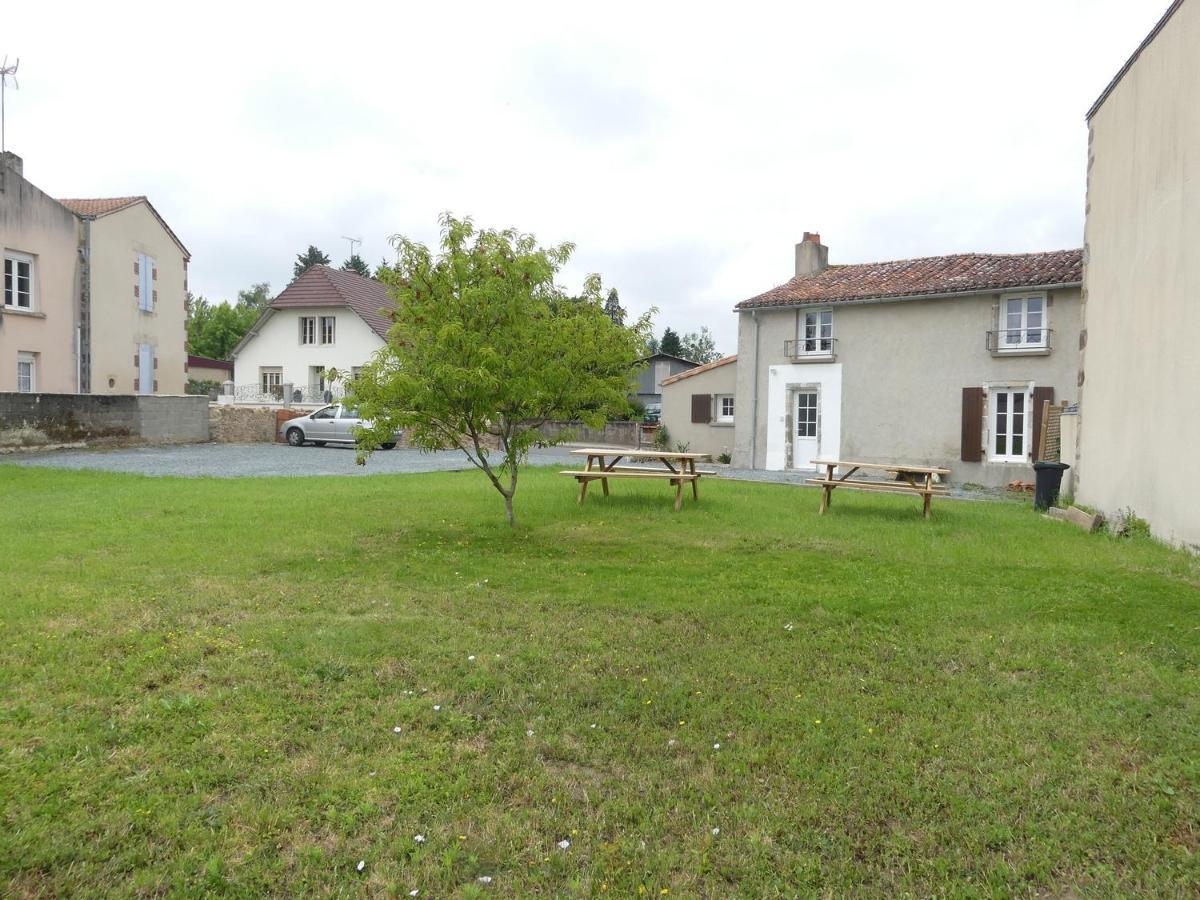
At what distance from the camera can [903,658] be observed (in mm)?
4887

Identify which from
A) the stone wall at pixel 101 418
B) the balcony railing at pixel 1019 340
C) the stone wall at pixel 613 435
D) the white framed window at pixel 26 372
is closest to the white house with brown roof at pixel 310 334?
the stone wall at pixel 613 435

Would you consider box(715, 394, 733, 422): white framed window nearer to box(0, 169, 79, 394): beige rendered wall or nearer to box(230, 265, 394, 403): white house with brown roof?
box(230, 265, 394, 403): white house with brown roof

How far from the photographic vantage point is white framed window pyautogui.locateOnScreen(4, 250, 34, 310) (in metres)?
23.0

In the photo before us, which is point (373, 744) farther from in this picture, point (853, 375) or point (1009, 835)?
point (853, 375)

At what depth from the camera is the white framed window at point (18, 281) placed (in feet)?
75.4

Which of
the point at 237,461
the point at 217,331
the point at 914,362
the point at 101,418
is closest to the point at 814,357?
the point at 914,362

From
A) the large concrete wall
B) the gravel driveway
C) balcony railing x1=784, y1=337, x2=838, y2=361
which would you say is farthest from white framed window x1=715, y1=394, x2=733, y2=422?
the gravel driveway

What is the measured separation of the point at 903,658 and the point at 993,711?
0.80 meters

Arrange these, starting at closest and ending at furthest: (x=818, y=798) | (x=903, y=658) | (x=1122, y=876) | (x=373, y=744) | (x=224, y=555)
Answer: (x=1122, y=876), (x=818, y=798), (x=373, y=744), (x=903, y=658), (x=224, y=555)

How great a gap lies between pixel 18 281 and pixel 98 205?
4.43 meters

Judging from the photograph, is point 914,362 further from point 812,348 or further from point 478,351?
point 478,351

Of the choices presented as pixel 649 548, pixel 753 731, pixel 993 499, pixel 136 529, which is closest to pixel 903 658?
pixel 753 731

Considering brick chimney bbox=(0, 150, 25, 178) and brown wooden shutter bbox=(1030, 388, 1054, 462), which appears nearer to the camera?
brown wooden shutter bbox=(1030, 388, 1054, 462)

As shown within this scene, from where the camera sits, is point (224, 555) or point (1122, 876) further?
point (224, 555)
